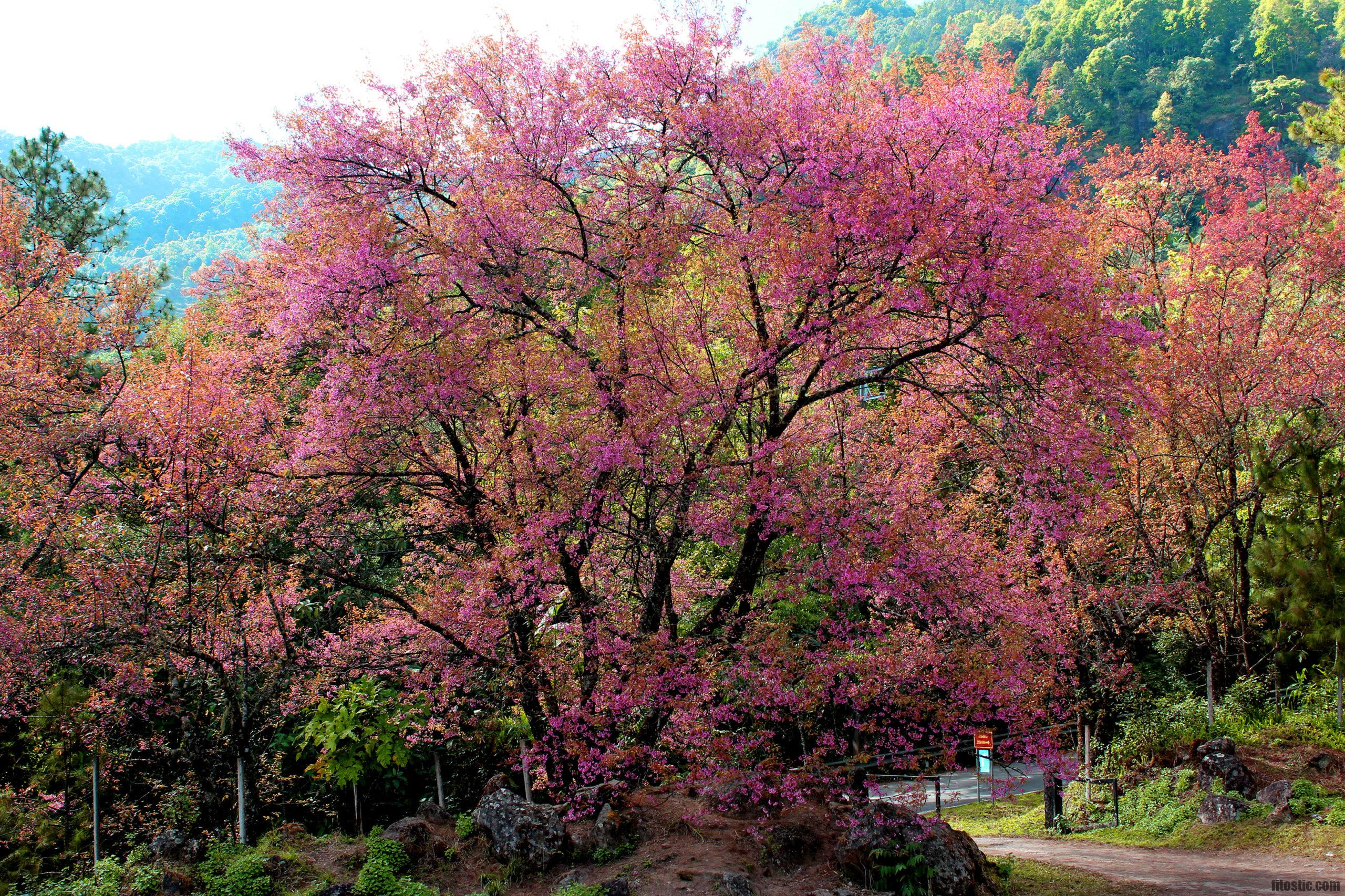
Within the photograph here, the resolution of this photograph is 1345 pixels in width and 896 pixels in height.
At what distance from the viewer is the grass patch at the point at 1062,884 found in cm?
764

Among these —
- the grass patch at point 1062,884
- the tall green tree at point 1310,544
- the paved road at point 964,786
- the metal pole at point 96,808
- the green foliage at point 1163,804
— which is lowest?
the paved road at point 964,786

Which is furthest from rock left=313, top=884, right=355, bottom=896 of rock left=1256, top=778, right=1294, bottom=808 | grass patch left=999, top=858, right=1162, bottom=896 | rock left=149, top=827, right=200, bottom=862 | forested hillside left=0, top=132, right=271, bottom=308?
forested hillside left=0, top=132, right=271, bottom=308

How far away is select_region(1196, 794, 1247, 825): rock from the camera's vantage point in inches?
400

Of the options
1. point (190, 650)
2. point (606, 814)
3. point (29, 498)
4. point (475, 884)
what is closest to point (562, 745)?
point (606, 814)

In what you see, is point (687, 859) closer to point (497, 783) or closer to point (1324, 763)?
point (497, 783)

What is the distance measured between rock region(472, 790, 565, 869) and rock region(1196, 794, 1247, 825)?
8.19 m

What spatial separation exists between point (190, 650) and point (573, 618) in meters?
3.55

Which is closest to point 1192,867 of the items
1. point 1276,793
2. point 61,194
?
point 1276,793

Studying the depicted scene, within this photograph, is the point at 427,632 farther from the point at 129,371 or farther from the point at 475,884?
the point at 129,371

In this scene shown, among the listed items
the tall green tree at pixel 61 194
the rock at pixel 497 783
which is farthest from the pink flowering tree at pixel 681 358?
the tall green tree at pixel 61 194

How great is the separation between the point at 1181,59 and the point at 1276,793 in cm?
7022

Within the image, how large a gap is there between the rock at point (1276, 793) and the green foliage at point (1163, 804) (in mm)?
667

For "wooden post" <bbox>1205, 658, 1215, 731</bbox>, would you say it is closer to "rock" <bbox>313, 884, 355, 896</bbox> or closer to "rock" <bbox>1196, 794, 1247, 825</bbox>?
"rock" <bbox>1196, 794, 1247, 825</bbox>

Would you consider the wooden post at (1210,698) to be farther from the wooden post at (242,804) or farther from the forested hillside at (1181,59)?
the forested hillside at (1181,59)
